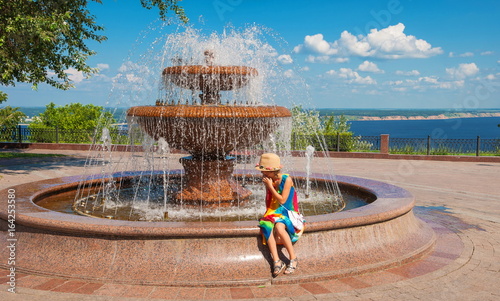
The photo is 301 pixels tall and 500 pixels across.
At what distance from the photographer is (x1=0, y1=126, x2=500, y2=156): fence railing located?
22.6 m

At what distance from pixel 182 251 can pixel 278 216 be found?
1.19m

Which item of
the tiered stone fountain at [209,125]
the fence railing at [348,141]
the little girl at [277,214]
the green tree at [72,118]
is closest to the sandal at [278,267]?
the little girl at [277,214]

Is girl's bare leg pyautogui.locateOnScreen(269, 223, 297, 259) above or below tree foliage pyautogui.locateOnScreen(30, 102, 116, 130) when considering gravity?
below

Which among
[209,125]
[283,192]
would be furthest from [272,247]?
[209,125]

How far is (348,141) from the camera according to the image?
937 inches

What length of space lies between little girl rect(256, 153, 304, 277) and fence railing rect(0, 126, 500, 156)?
1490 cm

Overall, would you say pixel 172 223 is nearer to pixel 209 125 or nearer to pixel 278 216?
Result: pixel 278 216

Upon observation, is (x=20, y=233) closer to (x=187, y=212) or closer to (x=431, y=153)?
(x=187, y=212)

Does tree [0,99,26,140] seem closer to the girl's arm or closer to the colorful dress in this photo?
the colorful dress

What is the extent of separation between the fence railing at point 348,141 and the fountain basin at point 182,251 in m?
14.3

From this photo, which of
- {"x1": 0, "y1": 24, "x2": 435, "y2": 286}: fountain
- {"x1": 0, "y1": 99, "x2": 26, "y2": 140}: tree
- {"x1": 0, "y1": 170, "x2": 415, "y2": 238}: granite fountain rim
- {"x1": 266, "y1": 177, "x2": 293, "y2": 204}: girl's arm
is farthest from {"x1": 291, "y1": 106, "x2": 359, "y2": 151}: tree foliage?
{"x1": 266, "y1": 177, "x2": 293, "y2": 204}: girl's arm

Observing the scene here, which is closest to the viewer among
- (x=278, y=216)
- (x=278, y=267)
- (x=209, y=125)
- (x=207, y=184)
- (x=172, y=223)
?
(x=278, y=267)

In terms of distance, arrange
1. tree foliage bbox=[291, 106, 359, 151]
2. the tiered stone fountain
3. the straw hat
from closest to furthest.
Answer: the straw hat → the tiered stone fountain → tree foliage bbox=[291, 106, 359, 151]

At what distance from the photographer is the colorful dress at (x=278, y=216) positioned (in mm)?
5077
